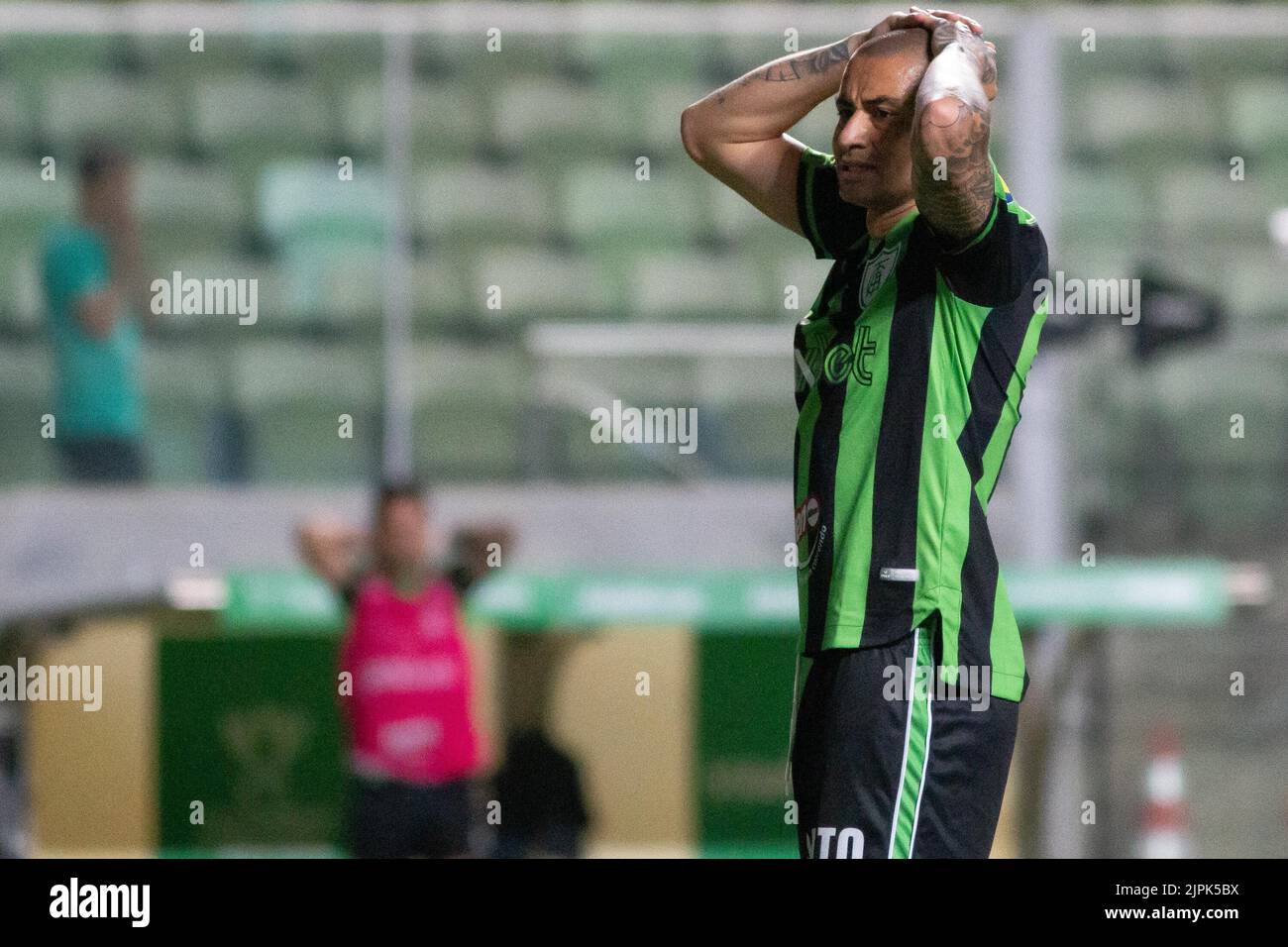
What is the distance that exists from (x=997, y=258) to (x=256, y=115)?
6135 mm

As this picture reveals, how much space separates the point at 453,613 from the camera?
6668 millimetres

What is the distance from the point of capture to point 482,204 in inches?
327

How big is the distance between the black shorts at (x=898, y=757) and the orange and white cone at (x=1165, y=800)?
4.78 meters

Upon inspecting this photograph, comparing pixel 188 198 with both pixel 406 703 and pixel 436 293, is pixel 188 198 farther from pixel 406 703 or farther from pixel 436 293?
pixel 406 703

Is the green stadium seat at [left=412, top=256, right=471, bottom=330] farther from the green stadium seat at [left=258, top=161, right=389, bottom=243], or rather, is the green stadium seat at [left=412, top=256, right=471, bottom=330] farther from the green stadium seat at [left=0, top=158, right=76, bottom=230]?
the green stadium seat at [left=0, top=158, right=76, bottom=230]

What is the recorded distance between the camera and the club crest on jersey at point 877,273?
300cm

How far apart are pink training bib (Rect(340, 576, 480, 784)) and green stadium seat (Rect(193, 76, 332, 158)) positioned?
253 centimetres

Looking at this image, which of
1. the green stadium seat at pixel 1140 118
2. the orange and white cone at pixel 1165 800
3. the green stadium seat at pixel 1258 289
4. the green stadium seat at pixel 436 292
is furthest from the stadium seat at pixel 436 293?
the orange and white cone at pixel 1165 800

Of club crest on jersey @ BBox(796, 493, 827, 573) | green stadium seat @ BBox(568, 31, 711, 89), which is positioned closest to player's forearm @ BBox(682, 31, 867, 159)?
club crest on jersey @ BBox(796, 493, 827, 573)

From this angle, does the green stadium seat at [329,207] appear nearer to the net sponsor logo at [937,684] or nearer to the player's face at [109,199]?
the player's face at [109,199]

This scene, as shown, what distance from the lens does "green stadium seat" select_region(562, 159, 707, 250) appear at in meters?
8.38

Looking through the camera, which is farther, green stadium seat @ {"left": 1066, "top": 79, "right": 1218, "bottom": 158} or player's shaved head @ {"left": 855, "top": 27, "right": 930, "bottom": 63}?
green stadium seat @ {"left": 1066, "top": 79, "right": 1218, "bottom": 158}
